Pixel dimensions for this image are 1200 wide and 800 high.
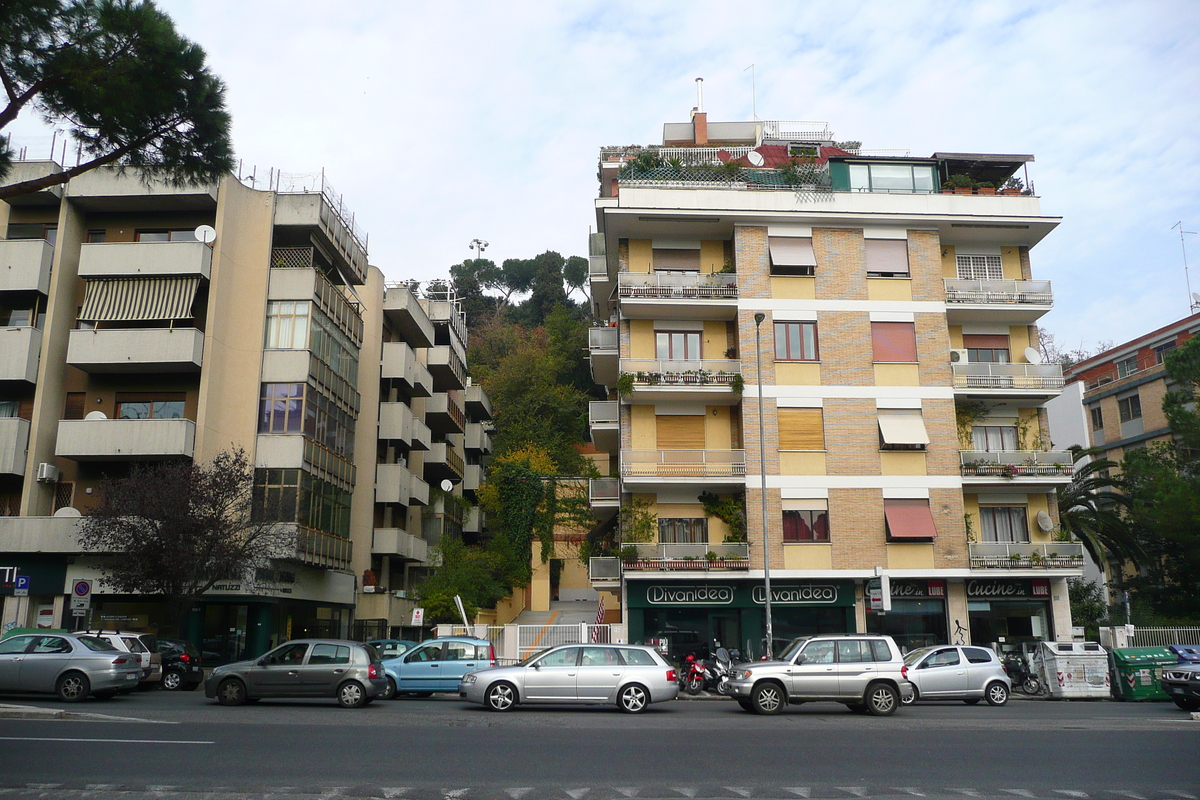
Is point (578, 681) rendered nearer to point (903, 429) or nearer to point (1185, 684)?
point (1185, 684)

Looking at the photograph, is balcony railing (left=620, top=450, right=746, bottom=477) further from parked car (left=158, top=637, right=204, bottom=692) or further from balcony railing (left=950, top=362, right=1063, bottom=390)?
parked car (left=158, top=637, right=204, bottom=692)

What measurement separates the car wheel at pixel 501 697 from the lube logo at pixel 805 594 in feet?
51.0

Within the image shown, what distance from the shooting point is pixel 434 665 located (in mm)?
24062

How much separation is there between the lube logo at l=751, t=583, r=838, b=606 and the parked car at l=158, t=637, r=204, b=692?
57.4 feet

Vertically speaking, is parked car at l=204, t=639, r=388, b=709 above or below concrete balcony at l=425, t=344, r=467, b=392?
below

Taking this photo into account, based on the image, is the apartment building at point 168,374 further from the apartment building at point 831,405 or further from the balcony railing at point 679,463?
the balcony railing at point 679,463

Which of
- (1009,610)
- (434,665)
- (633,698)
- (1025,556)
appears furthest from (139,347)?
(1009,610)

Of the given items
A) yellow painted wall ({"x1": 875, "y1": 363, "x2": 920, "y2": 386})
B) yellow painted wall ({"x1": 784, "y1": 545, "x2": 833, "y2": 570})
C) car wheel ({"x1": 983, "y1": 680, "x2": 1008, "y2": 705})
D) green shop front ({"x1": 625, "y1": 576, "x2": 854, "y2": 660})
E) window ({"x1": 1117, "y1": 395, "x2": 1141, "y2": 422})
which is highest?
window ({"x1": 1117, "y1": 395, "x2": 1141, "y2": 422})

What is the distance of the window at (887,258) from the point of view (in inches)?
1348

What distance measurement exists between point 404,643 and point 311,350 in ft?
36.7

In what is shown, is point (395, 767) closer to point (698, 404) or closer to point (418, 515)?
point (698, 404)

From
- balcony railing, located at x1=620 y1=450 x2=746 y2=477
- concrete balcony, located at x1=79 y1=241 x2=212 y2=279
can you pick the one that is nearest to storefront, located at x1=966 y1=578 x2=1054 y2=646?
balcony railing, located at x1=620 y1=450 x2=746 y2=477

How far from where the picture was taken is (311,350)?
33.1 metres

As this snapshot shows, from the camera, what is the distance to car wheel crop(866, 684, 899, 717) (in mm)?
18875
